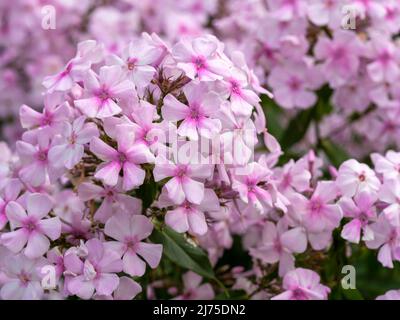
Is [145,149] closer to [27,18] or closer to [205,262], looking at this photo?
[205,262]

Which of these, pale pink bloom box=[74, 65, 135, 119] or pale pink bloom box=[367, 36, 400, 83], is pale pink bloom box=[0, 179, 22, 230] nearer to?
pale pink bloom box=[74, 65, 135, 119]

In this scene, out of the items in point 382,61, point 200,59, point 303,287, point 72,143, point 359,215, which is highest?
point 382,61

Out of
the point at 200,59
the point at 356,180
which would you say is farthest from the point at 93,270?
the point at 356,180

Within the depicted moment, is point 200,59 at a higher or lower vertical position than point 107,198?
higher

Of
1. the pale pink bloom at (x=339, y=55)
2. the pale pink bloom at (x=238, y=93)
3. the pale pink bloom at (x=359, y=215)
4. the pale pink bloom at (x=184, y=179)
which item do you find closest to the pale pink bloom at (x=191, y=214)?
the pale pink bloom at (x=184, y=179)

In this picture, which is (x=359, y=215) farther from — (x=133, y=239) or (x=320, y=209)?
(x=133, y=239)

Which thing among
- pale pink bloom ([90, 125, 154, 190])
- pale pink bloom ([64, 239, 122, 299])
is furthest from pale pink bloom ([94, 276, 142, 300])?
pale pink bloom ([90, 125, 154, 190])

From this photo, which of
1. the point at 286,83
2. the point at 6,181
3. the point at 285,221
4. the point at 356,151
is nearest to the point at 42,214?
the point at 6,181
